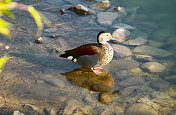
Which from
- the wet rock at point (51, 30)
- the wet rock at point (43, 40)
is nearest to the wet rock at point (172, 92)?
the wet rock at point (43, 40)

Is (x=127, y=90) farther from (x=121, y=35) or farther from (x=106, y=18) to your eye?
(x=106, y=18)

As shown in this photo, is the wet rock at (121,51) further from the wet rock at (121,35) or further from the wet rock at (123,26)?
the wet rock at (123,26)

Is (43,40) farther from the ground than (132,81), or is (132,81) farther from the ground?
(43,40)

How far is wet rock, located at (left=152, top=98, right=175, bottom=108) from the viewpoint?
4172 mm

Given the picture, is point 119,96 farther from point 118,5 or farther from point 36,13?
point 118,5

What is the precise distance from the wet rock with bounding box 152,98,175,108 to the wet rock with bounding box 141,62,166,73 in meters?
0.88

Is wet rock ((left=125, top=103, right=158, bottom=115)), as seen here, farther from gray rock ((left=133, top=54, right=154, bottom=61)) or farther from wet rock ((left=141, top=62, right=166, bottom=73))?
gray rock ((left=133, top=54, right=154, bottom=61))

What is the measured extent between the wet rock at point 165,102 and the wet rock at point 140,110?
0.27 m

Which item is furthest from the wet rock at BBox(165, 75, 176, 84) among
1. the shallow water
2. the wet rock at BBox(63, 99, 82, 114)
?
the wet rock at BBox(63, 99, 82, 114)

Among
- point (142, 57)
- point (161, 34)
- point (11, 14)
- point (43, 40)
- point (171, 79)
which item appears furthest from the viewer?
point (11, 14)

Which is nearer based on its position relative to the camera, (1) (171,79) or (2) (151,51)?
(1) (171,79)

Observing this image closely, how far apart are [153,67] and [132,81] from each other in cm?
72

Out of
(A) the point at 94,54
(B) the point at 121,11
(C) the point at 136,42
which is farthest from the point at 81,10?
(A) the point at 94,54

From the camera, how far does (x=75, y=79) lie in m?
4.73
